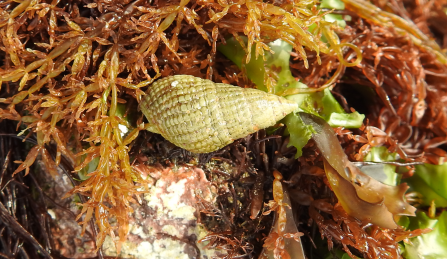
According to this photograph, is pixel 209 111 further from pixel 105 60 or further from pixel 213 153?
pixel 105 60

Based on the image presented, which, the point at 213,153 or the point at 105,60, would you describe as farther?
the point at 213,153

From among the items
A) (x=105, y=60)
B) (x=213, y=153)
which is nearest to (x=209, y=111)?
(x=213, y=153)

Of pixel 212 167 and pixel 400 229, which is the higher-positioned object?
pixel 212 167

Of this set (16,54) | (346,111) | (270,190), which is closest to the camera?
(16,54)

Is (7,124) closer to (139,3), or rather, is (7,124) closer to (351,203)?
(139,3)

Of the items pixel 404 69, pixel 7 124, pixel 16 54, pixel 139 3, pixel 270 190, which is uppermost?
pixel 139 3

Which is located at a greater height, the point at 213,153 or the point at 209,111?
the point at 209,111

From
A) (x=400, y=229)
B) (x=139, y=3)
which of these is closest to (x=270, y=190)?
(x=400, y=229)

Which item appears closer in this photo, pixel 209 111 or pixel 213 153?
pixel 209 111
